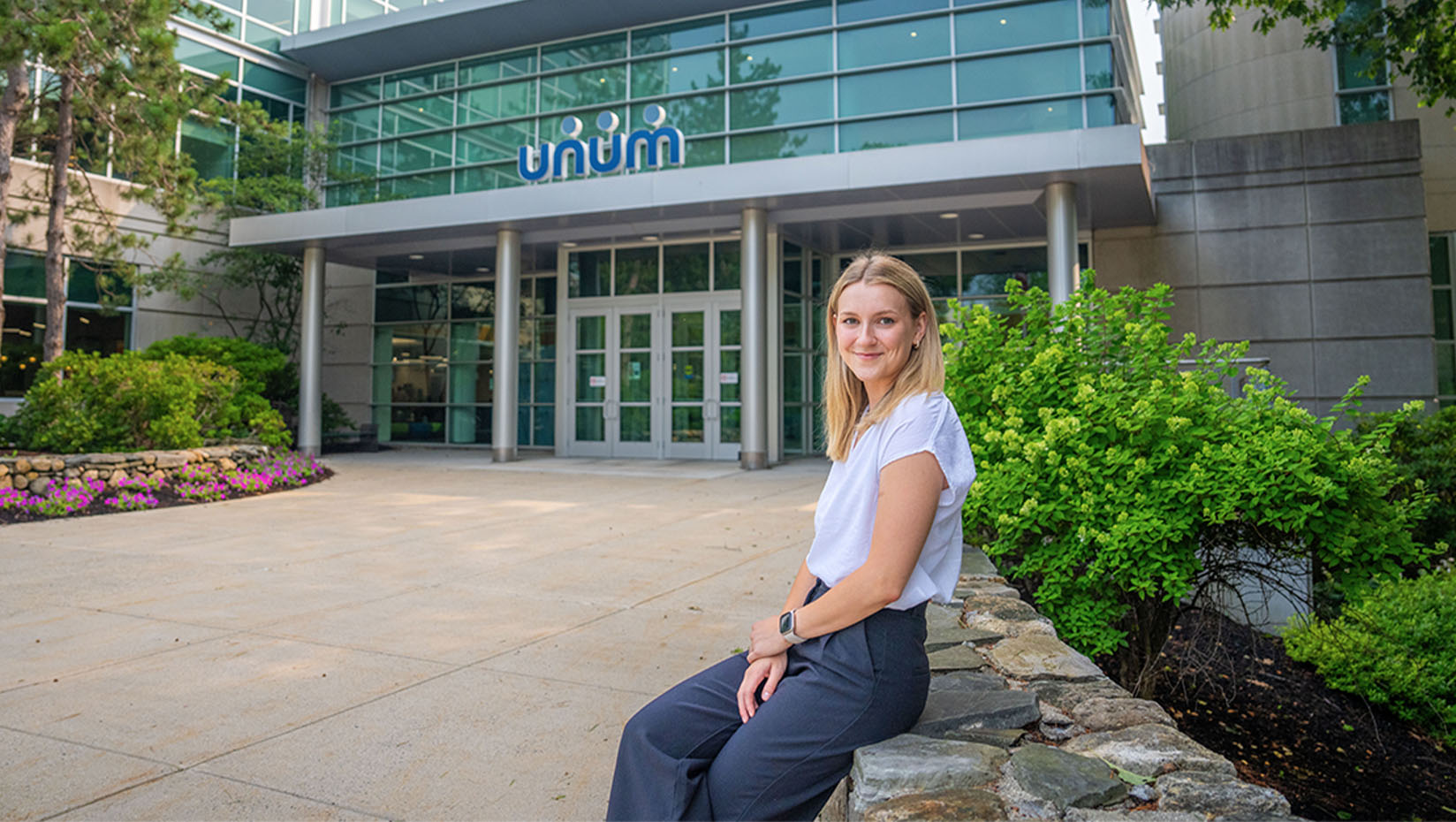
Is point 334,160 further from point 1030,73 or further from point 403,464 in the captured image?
point 1030,73

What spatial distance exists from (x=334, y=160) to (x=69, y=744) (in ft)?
69.7

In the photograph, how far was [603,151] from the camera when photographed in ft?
54.0

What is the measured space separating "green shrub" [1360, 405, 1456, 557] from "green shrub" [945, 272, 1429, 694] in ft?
8.33

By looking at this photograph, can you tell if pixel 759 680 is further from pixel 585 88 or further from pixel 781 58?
pixel 585 88

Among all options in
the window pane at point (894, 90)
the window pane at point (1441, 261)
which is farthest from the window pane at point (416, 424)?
the window pane at point (1441, 261)

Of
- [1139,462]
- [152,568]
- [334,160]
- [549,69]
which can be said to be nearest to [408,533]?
[152,568]

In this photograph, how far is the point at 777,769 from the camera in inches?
77.0

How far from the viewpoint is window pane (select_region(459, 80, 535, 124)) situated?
20109mm

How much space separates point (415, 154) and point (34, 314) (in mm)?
8463

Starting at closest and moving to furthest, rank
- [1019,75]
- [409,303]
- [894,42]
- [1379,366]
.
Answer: [1379,366] < [1019,75] < [894,42] < [409,303]

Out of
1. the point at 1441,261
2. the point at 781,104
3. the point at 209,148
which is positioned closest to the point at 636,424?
the point at 781,104

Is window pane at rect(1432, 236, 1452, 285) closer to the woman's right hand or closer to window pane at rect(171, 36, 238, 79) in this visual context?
the woman's right hand

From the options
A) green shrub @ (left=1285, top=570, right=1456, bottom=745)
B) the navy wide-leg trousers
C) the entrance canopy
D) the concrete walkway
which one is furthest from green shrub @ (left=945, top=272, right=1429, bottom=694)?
the entrance canopy

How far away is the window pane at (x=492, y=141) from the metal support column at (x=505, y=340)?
3774 millimetres
